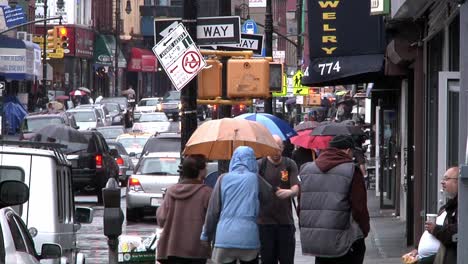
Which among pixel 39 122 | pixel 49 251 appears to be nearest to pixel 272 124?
pixel 49 251

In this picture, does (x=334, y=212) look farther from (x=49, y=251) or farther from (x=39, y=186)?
(x=49, y=251)

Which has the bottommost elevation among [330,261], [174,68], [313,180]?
[330,261]

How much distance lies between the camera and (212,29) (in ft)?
47.5

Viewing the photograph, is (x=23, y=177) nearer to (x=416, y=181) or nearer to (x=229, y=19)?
(x=229, y=19)

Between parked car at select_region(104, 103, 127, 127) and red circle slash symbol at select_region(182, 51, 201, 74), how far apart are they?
144ft

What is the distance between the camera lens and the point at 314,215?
1065 cm

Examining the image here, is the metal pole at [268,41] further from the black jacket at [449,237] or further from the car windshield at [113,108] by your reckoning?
the car windshield at [113,108]

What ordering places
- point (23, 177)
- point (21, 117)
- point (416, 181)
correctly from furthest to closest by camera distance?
point (21, 117)
point (416, 181)
point (23, 177)

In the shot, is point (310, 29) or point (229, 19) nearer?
point (229, 19)

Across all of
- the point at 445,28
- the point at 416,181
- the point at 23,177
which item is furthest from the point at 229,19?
the point at 23,177

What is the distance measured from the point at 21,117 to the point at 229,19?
15792 mm

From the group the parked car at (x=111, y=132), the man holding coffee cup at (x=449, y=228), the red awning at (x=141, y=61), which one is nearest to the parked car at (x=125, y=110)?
the parked car at (x=111, y=132)

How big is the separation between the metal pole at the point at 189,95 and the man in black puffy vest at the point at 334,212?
331cm

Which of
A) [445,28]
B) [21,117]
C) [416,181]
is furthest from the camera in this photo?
[21,117]
